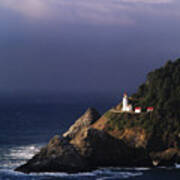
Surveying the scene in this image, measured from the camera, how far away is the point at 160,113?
105688 millimetres

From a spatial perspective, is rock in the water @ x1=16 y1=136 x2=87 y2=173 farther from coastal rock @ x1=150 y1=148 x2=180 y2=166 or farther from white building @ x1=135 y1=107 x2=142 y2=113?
white building @ x1=135 y1=107 x2=142 y2=113

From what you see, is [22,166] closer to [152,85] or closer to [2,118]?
[152,85]

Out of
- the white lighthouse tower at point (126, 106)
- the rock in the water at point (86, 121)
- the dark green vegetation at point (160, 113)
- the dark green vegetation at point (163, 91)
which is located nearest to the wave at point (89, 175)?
the dark green vegetation at point (160, 113)

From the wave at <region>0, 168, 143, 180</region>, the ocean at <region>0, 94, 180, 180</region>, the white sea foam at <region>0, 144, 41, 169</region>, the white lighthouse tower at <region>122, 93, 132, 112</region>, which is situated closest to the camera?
the wave at <region>0, 168, 143, 180</region>

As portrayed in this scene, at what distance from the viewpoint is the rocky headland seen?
304 ft

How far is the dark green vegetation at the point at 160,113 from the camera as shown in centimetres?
10181

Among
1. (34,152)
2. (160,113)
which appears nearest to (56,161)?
(34,152)

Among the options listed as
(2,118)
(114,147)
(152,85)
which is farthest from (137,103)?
(2,118)

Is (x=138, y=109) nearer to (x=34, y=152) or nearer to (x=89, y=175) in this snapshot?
(x=34, y=152)

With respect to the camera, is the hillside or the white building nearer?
the hillside

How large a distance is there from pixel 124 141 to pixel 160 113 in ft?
35.0

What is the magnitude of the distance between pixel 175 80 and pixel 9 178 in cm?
4493

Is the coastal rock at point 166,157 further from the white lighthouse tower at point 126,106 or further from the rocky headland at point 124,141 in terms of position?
the white lighthouse tower at point 126,106

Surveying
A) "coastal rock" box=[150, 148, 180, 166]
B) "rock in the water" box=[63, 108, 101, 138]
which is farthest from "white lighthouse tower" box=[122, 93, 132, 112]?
"coastal rock" box=[150, 148, 180, 166]
